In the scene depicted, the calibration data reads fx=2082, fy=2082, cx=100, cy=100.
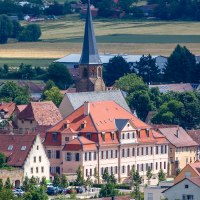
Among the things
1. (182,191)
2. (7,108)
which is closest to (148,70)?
(7,108)

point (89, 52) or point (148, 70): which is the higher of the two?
point (148, 70)

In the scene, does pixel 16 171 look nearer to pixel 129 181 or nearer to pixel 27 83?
pixel 129 181

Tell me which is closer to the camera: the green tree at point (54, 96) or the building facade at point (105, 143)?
the building facade at point (105, 143)

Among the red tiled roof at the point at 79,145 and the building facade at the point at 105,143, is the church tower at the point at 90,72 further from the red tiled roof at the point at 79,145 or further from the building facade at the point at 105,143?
the red tiled roof at the point at 79,145

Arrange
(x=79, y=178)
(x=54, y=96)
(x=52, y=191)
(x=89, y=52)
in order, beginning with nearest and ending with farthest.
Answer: (x=52, y=191) < (x=79, y=178) < (x=54, y=96) < (x=89, y=52)

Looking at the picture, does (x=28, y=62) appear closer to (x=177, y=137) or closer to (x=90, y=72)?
(x=90, y=72)

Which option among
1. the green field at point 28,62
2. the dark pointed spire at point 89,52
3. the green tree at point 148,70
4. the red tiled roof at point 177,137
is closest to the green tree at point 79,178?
the red tiled roof at point 177,137

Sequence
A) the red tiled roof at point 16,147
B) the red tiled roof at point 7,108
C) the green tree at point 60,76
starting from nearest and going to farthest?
the red tiled roof at point 16,147
the red tiled roof at point 7,108
the green tree at point 60,76
